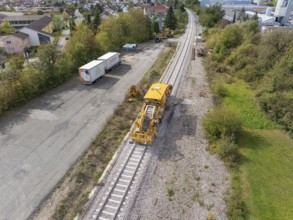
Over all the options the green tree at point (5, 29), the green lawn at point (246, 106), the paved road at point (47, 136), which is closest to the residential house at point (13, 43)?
the green tree at point (5, 29)

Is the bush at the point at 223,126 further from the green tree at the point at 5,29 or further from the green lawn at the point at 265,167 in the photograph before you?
the green tree at the point at 5,29

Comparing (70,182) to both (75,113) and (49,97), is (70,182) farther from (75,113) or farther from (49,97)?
(49,97)

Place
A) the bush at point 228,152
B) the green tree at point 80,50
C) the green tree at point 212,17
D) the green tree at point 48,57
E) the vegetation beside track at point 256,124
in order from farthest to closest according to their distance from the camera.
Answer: the green tree at point 212,17 → the green tree at point 80,50 → the green tree at point 48,57 → the bush at point 228,152 → the vegetation beside track at point 256,124

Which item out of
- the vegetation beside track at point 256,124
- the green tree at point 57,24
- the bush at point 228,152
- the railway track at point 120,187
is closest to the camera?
the railway track at point 120,187

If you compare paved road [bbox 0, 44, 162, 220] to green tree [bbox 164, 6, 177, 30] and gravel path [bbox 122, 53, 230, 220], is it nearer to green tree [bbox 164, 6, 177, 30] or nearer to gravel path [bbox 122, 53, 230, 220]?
gravel path [bbox 122, 53, 230, 220]

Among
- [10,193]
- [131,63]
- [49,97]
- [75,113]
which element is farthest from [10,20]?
[10,193]

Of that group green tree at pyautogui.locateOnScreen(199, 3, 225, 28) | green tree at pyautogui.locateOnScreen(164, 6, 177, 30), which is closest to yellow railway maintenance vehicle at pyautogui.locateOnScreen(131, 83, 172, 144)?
green tree at pyautogui.locateOnScreen(164, 6, 177, 30)

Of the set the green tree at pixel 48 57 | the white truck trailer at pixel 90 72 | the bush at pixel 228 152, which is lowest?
the bush at pixel 228 152
